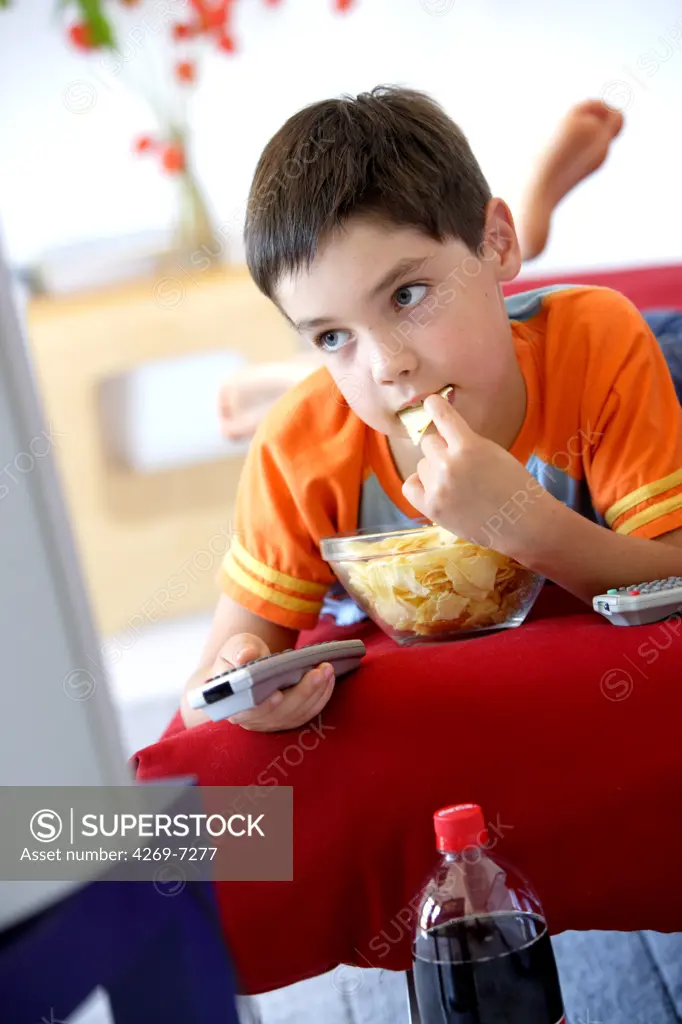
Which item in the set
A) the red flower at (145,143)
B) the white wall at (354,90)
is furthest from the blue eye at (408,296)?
the red flower at (145,143)

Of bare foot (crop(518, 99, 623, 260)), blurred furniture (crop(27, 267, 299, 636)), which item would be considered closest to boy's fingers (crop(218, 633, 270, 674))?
bare foot (crop(518, 99, 623, 260))

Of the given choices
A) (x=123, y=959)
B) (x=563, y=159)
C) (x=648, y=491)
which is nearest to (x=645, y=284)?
(x=563, y=159)

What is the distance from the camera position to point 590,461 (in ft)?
3.23

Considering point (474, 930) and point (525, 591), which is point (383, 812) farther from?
point (525, 591)

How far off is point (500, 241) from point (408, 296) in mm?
175

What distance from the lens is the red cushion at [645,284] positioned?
1.47 meters

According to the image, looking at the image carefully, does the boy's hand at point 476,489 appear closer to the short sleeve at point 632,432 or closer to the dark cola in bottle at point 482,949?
the short sleeve at point 632,432

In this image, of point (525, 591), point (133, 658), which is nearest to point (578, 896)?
point (525, 591)

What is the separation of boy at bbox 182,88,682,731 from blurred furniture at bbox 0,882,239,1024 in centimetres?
14

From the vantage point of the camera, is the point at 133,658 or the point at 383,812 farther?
the point at 133,658

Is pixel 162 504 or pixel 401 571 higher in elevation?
pixel 401 571

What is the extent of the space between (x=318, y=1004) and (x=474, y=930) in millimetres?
412

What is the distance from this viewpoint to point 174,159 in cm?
297

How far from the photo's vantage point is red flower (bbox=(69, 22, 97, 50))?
2.94m
